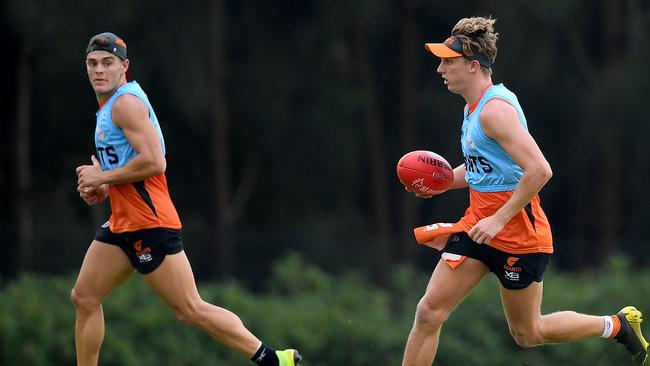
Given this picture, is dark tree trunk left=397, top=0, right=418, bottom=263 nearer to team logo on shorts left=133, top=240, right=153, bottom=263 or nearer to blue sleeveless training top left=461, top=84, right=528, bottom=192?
blue sleeveless training top left=461, top=84, right=528, bottom=192

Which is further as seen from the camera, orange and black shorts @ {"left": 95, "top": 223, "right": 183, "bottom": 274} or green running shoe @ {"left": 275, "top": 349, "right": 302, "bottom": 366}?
green running shoe @ {"left": 275, "top": 349, "right": 302, "bottom": 366}

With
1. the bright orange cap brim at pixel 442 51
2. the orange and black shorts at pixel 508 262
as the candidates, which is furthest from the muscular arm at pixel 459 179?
the bright orange cap brim at pixel 442 51

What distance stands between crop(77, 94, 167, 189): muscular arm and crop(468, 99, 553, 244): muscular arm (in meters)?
1.99

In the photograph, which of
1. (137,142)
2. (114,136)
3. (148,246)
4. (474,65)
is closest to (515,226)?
(474,65)

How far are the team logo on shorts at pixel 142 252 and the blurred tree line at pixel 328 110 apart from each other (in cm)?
1568

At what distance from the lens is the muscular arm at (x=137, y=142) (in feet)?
26.6

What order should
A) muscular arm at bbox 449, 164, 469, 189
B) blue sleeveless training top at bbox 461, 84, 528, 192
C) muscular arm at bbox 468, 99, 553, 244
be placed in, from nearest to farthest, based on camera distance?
muscular arm at bbox 468, 99, 553, 244 → blue sleeveless training top at bbox 461, 84, 528, 192 → muscular arm at bbox 449, 164, 469, 189

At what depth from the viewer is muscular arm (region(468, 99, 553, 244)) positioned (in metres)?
7.81

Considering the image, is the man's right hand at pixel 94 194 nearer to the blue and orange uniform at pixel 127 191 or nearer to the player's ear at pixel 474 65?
the blue and orange uniform at pixel 127 191

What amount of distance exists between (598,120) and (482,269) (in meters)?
20.2

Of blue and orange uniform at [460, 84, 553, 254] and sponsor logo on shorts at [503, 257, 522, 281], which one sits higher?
blue and orange uniform at [460, 84, 553, 254]

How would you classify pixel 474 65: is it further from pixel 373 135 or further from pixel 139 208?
pixel 373 135

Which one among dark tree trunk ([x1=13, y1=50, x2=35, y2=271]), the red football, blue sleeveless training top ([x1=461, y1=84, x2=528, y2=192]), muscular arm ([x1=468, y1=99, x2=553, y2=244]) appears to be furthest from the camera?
dark tree trunk ([x1=13, y1=50, x2=35, y2=271])

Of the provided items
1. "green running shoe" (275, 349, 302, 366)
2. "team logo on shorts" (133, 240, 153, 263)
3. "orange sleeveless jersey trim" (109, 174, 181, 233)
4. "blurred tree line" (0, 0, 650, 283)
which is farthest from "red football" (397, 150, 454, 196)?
"blurred tree line" (0, 0, 650, 283)
